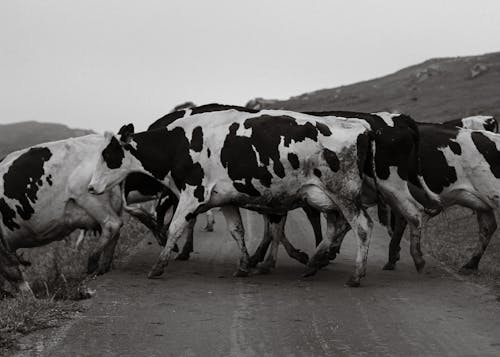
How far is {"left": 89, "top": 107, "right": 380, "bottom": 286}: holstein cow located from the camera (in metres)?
11.1

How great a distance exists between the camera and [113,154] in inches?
479

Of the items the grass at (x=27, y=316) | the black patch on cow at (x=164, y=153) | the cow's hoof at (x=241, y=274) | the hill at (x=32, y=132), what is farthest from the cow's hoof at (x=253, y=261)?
the hill at (x=32, y=132)

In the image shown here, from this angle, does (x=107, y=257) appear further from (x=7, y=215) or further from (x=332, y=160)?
(x=332, y=160)

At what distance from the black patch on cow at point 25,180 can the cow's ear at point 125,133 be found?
1.03 m

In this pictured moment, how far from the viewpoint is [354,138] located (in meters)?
11.2

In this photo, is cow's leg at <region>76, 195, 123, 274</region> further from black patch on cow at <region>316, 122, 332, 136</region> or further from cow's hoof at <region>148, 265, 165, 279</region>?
black patch on cow at <region>316, 122, 332, 136</region>

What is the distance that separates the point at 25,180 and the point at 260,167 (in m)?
3.30

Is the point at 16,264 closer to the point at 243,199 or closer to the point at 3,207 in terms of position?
the point at 3,207

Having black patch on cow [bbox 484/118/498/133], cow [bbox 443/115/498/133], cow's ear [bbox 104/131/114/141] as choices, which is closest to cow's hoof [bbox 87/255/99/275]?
cow's ear [bbox 104/131/114/141]

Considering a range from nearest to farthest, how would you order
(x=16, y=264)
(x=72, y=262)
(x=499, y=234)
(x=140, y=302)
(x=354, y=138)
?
(x=140, y=302)
(x=16, y=264)
(x=354, y=138)
(x=72, y=262)
(x=499, y=234)

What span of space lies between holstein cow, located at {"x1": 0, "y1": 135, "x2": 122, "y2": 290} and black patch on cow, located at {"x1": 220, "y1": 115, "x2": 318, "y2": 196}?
181 cm

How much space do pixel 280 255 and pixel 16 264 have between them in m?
A: 5.02

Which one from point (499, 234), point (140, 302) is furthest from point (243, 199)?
point (499, 234)

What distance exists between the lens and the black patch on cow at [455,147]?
1234cm
